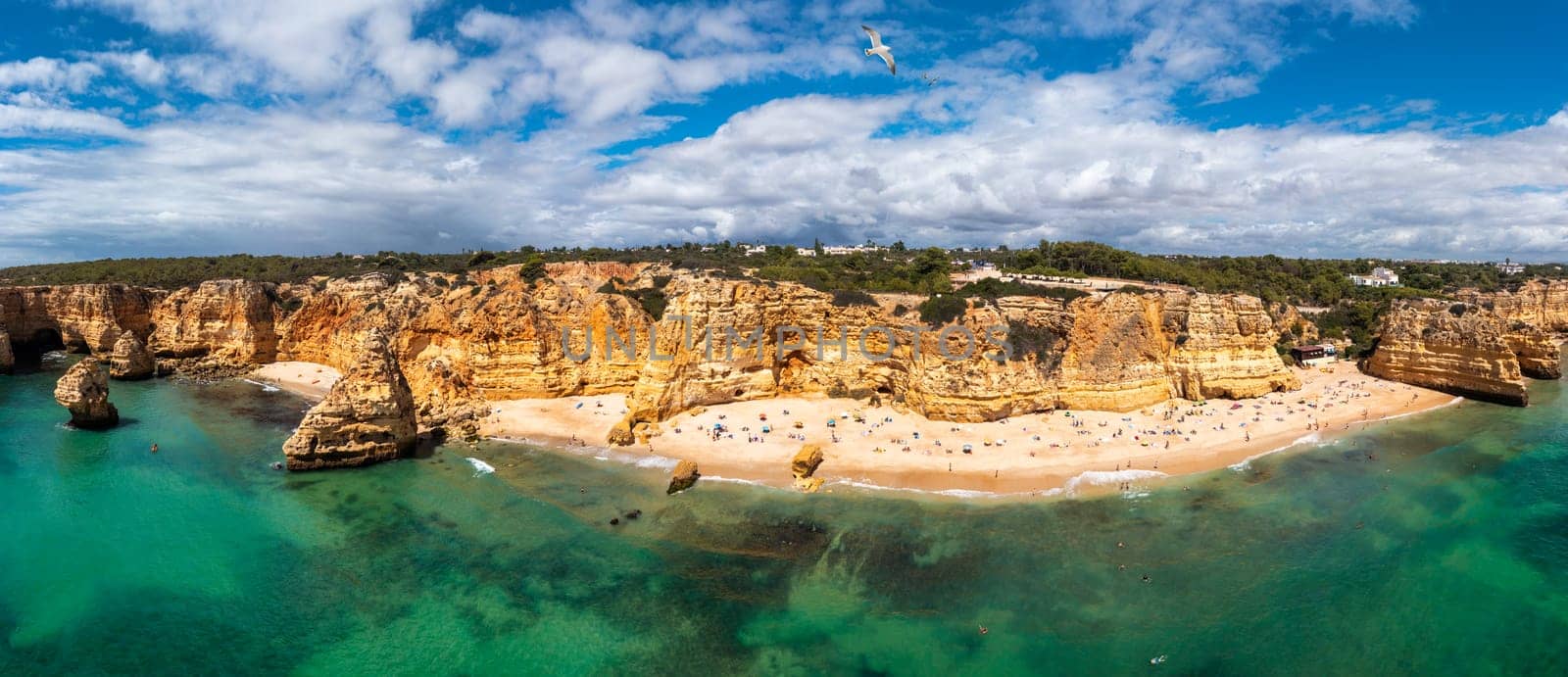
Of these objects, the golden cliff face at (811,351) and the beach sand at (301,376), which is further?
the beach sand at (301,376)

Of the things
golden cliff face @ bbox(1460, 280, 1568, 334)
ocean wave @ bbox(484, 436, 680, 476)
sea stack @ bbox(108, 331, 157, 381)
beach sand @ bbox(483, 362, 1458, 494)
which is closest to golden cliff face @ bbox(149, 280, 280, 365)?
sea stack @ bbox(108, 331, 157, 381)

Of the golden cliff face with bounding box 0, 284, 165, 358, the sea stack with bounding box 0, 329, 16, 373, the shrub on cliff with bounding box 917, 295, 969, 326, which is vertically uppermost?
the shrub on cliff with bounding box 917, 295, 969, 326

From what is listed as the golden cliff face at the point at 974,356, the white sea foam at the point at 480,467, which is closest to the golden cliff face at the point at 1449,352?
the golden cliff face at the point at 974,356

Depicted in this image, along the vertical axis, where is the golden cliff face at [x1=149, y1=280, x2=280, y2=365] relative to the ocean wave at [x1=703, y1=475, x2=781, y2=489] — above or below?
above

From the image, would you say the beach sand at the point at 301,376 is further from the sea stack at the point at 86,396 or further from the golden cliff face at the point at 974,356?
the golden cliff face at the point at 974,356

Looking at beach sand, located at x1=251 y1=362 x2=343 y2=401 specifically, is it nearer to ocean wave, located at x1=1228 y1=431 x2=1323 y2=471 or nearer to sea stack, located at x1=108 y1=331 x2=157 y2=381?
sea stack, located at x1=108 y1=331 x2=157 y2=381

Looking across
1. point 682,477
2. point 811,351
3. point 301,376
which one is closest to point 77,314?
point 301,376
